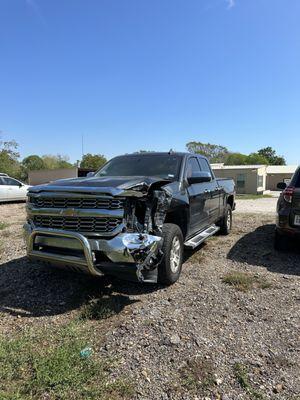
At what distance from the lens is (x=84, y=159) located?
66.0 metres

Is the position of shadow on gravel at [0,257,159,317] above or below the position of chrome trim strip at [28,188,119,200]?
below

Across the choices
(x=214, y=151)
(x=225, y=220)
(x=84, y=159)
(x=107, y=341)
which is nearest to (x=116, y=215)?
(x=107, y=341)

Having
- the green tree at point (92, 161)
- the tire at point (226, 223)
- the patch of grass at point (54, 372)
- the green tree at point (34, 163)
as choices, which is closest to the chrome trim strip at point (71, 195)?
the patch of grass at point (54, 372)

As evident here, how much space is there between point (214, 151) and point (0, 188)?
78.5 metres

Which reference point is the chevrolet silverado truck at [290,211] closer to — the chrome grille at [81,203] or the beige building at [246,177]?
the chrome grille at [81,203]

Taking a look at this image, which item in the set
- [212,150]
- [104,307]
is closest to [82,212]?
[104,307]

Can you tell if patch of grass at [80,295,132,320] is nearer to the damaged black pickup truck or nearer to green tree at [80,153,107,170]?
the damaged black pickup truck

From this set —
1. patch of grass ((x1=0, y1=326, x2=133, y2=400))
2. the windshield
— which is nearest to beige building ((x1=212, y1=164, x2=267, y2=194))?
the windshield

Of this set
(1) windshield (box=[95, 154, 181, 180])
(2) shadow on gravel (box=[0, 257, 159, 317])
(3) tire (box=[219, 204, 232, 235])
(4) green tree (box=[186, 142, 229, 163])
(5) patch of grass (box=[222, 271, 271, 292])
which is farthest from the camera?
(4) green tree (box=[186, 142, 229, 163])

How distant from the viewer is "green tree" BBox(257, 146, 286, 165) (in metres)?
89.6

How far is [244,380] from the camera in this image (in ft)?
9.70

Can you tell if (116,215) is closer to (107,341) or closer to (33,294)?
(107,341)

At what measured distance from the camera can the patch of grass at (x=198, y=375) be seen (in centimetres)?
288

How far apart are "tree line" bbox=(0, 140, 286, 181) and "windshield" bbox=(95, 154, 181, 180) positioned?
40.7 m
